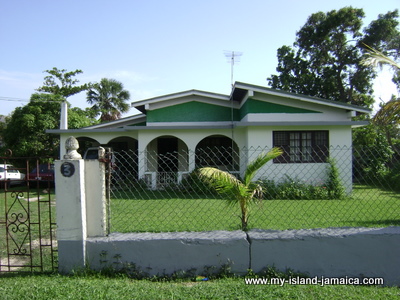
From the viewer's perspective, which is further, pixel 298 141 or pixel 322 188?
pixel 298 141

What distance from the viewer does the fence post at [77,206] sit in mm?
3828

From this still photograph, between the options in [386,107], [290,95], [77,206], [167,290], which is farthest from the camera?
[290,95]

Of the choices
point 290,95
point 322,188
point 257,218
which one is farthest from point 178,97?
point 257,218

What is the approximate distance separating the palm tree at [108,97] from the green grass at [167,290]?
95.3ft

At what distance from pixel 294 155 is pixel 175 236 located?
1027cm

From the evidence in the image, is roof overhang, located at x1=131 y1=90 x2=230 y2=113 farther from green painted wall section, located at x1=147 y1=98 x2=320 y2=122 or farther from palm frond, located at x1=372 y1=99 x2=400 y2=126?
palm frond, located at x1=372 y1=99 x2=400 y2=126

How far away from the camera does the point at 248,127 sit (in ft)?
44.8

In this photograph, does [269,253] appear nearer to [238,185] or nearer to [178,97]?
[238,185]

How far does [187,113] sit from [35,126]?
984 cm

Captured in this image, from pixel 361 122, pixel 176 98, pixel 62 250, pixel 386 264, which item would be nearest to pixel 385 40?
pixel 361 122

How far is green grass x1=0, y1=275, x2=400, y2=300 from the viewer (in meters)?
3.34

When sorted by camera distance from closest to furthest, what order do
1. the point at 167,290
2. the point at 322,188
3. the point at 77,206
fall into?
the point at 167,290 → the point at 77,206 → the point at 322,188

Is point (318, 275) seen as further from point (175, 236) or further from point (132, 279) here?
point (132, 279)

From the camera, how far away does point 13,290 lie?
352 centimetres
